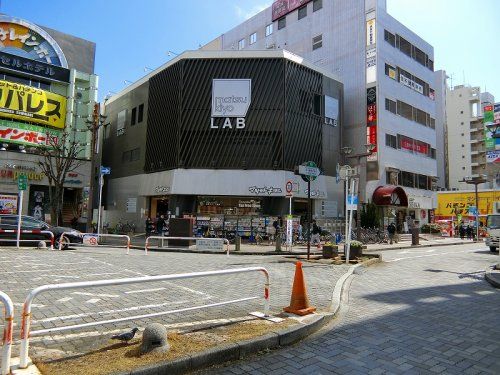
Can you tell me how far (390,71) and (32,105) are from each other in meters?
32.4

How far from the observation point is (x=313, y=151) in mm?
31641

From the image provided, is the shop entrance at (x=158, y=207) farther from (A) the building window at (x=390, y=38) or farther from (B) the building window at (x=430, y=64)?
(B) the building window at (x=430, y=64)

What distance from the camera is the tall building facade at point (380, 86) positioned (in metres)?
34.5

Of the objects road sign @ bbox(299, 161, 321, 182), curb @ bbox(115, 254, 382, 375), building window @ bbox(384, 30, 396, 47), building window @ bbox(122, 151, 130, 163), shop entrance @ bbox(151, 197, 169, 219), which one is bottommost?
curb @ bbox(115, 254, 382, 375)

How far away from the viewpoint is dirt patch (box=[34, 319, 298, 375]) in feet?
12.5

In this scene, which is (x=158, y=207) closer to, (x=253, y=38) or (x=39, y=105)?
(x=39, y=105)

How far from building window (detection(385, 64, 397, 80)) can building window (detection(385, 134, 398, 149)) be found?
5674 mm

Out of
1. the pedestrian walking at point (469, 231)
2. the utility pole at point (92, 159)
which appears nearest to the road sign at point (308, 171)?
the utility pole at point (92, 159)

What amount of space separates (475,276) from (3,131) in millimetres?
34580

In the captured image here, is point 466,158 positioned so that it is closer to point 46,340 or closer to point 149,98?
point 149,98

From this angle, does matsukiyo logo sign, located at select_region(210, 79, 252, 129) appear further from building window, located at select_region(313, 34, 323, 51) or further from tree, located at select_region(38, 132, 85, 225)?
building window, located at select_region(313, 34, 323, 51)

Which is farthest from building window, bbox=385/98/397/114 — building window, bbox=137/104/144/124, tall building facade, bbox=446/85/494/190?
tall building facade, bbox=446/85/494/190

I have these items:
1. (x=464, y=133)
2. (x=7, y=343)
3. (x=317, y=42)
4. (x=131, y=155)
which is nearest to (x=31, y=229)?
(x=7, y=343)

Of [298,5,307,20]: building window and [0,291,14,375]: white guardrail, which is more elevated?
[298,5,307,20]: building window
